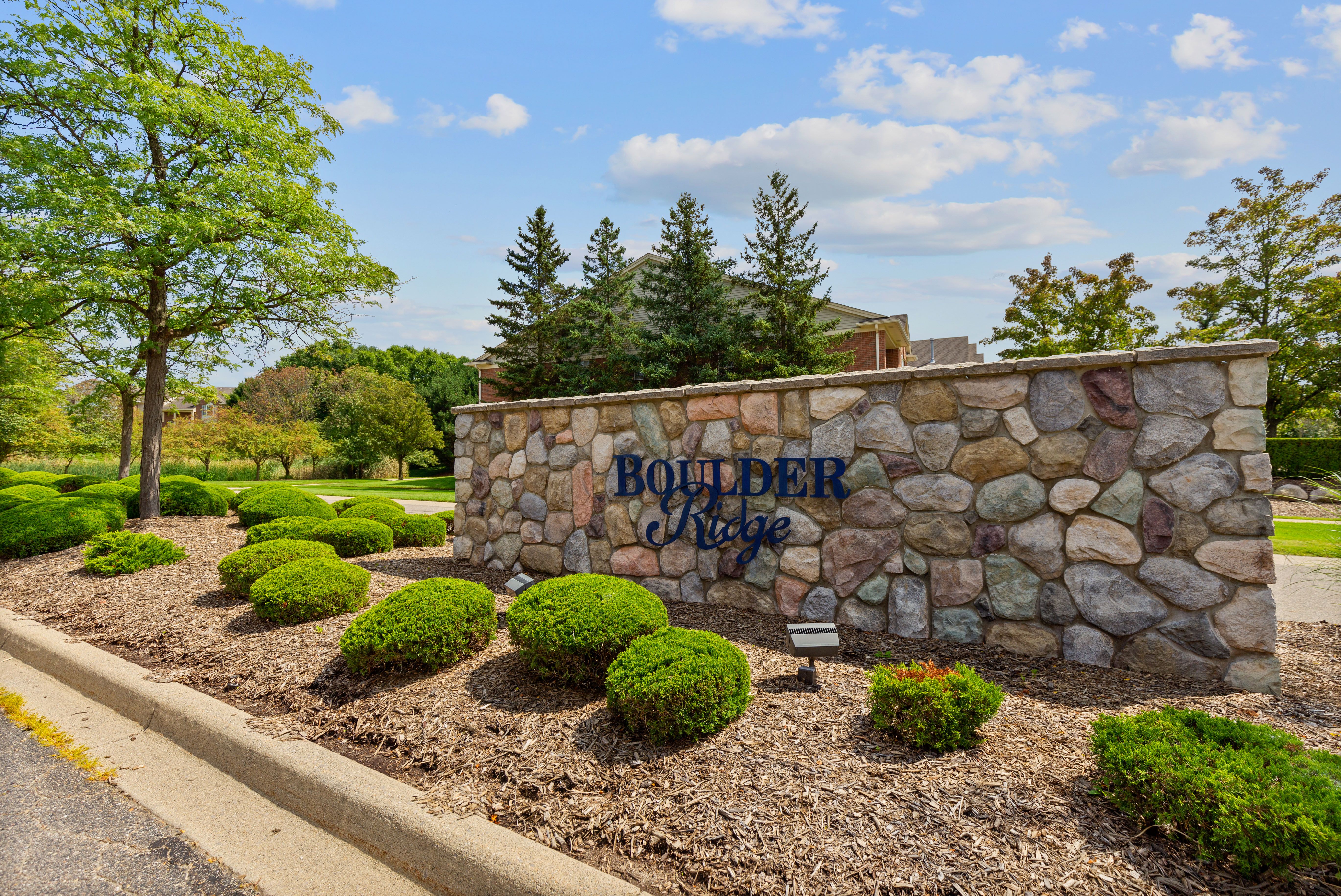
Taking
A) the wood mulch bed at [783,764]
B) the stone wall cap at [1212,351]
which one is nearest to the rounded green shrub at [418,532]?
the wood mulch bed at [783,764]

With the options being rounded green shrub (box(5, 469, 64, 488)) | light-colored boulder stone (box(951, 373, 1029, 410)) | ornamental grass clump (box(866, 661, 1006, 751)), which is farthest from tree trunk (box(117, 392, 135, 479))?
ornamental grass clump (box(866, 661, 1006, 751))

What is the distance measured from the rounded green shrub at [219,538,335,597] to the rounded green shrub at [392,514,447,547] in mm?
2339

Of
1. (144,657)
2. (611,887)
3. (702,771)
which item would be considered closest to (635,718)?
(702,771)

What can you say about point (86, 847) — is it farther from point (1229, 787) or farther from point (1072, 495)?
point (1072, 495)

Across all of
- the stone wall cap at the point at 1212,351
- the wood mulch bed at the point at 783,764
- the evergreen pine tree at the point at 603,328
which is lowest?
the wood mulch bed at the point at 783,764

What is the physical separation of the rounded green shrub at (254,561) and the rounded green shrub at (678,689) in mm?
3858

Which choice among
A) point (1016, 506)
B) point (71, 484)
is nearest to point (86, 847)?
point (1016, 506)

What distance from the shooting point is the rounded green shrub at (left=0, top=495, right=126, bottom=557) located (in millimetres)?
7867

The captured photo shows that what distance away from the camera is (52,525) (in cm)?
805

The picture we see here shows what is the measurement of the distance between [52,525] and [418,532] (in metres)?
4.41

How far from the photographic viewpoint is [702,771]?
9.26 ft

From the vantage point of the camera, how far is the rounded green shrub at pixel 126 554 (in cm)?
683

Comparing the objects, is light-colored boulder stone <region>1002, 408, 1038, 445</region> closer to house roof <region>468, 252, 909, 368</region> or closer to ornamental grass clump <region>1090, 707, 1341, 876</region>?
ornamental grass clump <region>1090, 707, 1341, 876</region>

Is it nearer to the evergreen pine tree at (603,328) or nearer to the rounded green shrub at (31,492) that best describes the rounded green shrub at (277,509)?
the rounded green shrub at (31,492)
